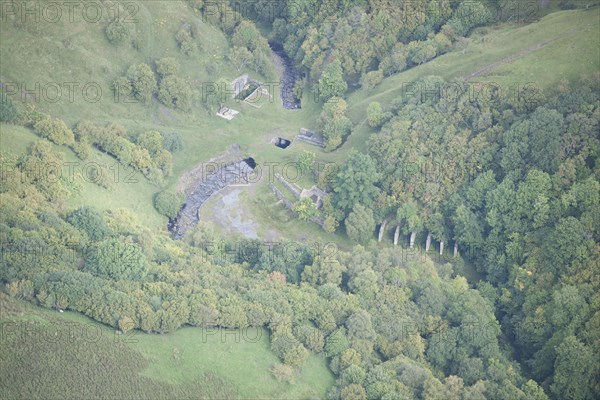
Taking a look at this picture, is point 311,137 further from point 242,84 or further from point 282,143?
point 242,84

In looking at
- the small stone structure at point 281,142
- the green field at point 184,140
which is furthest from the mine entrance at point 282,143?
the green field at point 184,140

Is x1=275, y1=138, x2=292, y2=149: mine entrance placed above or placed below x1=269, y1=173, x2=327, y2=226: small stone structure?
above

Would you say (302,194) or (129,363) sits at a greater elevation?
(129,363)

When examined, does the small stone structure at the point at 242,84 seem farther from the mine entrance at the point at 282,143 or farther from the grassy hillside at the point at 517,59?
the grassy hillside at the point at 517,59

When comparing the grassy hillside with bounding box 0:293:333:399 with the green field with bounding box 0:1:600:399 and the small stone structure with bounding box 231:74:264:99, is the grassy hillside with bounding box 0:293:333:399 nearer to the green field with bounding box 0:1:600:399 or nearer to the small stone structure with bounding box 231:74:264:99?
the green field with bounding box 0:1:600:399

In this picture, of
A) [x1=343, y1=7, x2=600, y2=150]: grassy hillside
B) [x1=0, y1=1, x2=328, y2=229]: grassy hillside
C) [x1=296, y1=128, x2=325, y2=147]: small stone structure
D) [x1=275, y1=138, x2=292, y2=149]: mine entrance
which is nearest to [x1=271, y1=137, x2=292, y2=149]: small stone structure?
[x1=275, y1=138, x2=292, y2=149]: mine entrance

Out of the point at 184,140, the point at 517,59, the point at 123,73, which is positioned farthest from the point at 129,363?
the point at 517,59

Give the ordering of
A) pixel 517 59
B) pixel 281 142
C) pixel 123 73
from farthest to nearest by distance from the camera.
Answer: pixel 281 142
pixel 123 73
pixel 517 59
